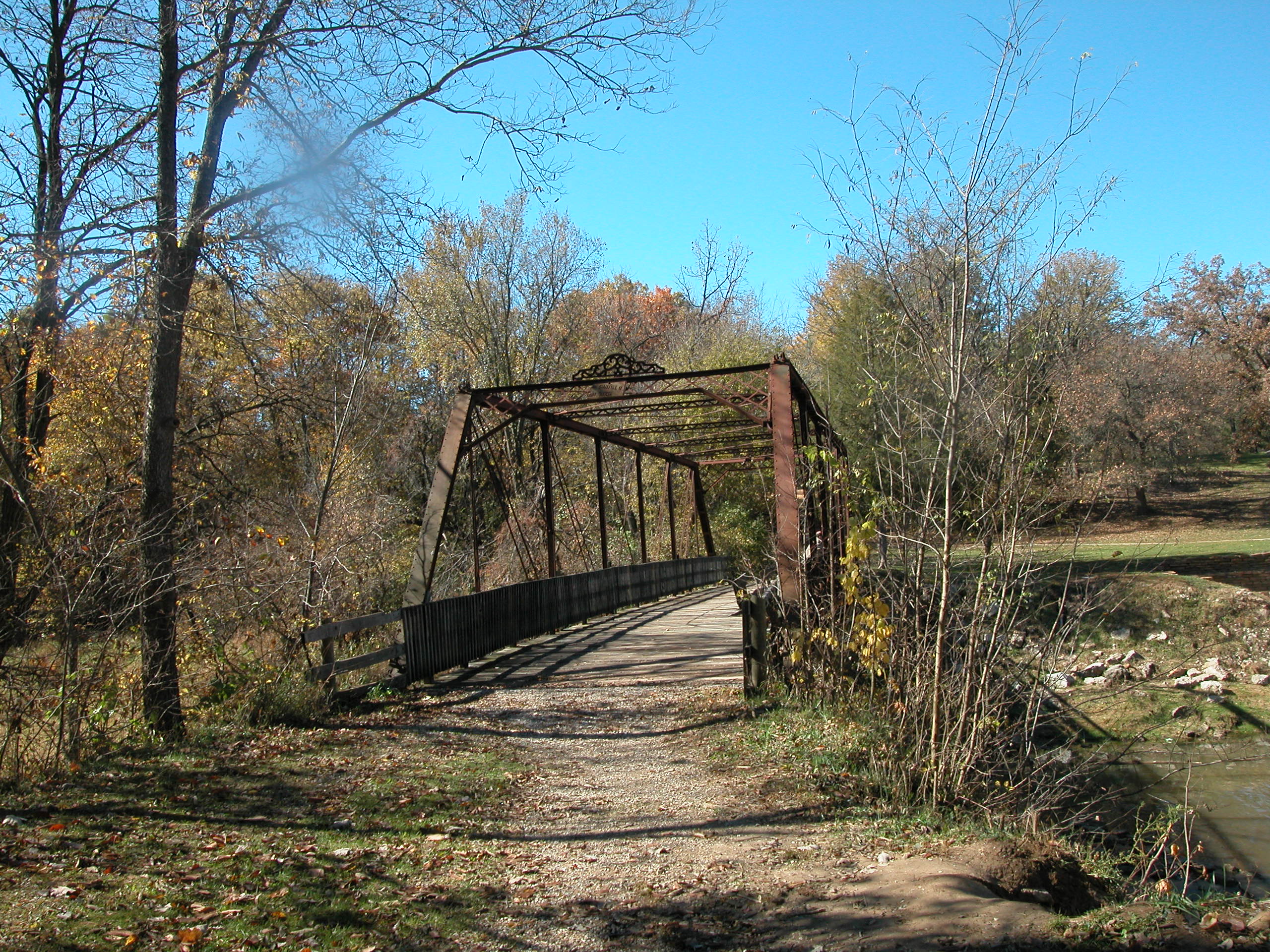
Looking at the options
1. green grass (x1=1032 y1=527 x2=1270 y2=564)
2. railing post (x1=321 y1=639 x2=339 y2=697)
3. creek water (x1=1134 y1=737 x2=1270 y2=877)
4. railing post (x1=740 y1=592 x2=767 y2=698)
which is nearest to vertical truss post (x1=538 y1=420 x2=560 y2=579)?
railing post (x1=321 y1=639 x2=339 y2=697)

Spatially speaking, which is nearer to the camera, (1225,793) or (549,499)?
(1225,793)

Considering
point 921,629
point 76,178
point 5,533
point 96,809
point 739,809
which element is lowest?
point 739,809

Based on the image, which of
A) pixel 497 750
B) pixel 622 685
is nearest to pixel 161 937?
pixel 497 750

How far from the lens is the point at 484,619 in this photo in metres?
12.9

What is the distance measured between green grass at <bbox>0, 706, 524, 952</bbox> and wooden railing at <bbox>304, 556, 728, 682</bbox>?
198cm

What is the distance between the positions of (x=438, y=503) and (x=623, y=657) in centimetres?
332

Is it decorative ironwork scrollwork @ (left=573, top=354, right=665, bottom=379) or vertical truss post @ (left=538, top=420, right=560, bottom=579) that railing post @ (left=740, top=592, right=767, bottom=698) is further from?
vertical truss post @ (left=538, top=420, right=560, bottom=579)

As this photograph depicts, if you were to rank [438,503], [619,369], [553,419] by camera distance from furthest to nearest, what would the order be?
1. [553,419]
2. [619,369]
3. [438,503]

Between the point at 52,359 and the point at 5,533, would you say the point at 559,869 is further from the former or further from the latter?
the point at 52,359

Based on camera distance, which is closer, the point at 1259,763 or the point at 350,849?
the point at 350,849

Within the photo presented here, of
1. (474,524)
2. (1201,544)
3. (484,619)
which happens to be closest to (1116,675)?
(484,619)

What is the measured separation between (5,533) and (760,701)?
7.04 metres

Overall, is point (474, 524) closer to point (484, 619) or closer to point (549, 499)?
point (484, 619)

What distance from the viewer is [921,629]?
286 inches
